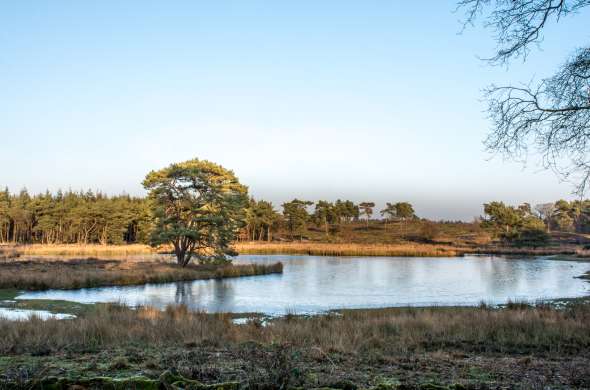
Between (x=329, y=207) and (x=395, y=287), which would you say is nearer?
(x=395, y=287)

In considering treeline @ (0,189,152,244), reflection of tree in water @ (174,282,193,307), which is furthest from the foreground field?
treeline @ (0,189,152,244)

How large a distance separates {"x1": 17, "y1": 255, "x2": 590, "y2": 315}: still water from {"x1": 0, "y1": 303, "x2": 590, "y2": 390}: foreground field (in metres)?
10.1

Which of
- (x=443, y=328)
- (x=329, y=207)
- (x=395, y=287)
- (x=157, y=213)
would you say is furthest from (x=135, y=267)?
(x=329, y=207)

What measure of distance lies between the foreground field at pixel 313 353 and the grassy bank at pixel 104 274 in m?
18.9

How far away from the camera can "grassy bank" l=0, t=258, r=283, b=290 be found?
3111 cm

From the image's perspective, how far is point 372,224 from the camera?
158000 mm

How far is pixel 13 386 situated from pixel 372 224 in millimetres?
155047

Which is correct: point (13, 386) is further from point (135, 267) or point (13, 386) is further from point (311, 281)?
point (135, 267)

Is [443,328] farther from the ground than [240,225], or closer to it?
closer to it

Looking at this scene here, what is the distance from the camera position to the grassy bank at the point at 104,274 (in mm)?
31109

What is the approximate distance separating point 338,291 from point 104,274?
16.1 metres

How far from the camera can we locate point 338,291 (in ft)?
108

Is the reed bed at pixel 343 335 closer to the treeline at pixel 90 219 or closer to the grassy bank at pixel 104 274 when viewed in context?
the grassy bank at pixel 104 274

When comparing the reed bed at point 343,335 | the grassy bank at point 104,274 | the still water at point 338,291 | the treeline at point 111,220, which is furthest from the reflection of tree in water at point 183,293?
the treeline at point 111,220
